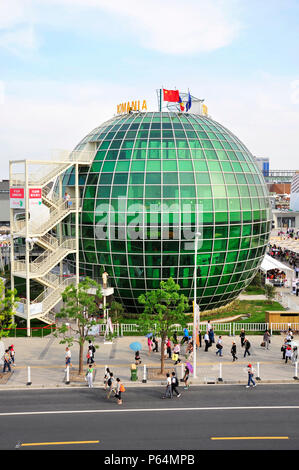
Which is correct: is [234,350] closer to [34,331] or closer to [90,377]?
[90,377]

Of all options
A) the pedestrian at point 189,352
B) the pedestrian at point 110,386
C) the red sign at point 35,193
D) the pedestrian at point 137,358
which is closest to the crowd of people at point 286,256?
the pedestrian at point 189,352

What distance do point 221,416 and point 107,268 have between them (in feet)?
62.4

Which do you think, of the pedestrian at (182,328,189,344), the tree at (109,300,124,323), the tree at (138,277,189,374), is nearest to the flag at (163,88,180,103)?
the tree at (109,300,124,323)

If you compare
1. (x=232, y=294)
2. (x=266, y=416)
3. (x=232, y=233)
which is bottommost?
(x=266, y=416)

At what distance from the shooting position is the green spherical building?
123 feet

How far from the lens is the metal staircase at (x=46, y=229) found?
37281mm

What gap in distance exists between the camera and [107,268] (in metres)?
39.1

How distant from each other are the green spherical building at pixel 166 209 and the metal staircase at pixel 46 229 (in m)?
1.11

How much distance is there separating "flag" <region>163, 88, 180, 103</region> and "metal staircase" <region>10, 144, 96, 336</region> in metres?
8.16

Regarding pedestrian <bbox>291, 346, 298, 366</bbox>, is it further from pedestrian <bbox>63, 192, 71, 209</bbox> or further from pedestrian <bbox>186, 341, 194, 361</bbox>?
pedestrian <bbox>63, 192, 71, 209</bbox>

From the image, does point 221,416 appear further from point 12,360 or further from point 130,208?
point 130,208

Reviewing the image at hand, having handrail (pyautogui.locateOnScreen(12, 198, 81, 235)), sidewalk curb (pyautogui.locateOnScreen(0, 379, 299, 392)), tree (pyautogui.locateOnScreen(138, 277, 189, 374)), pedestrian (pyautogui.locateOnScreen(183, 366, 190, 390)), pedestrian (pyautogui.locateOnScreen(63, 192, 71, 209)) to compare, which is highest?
pedestrian (pyautogui.locateOnScreen(63, 192, 71, 209))

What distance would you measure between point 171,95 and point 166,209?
12.1 meters
